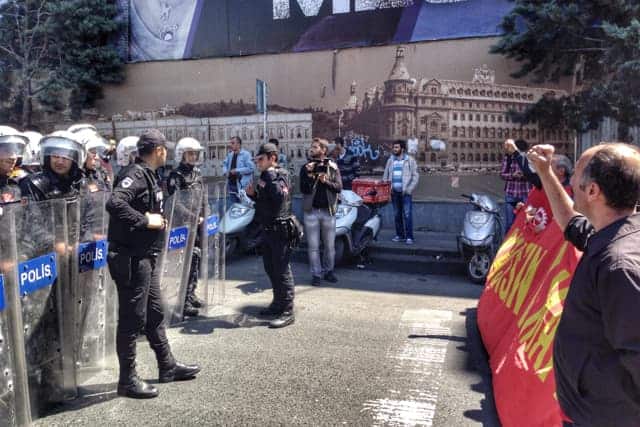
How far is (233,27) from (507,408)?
11.7 metres

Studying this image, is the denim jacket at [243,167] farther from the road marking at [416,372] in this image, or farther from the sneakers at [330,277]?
the road marking at [416,372]

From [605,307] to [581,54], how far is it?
8.54m

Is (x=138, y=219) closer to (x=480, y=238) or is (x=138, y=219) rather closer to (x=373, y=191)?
(x=480, y=238)

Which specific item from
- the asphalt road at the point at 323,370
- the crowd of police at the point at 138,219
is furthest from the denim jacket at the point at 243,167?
the crowd of police at the point at 138,219

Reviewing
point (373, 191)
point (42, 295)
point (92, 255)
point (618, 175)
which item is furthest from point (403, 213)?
point (618, 175)

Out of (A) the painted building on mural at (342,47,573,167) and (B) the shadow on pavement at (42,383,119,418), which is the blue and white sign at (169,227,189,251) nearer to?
(B) the shadow on pavement at (42,383,119,418)

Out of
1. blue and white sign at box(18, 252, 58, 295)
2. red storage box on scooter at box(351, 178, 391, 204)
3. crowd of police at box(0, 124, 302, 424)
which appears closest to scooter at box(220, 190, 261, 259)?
red storage box on scooter at box(351, 178, 391, 204)

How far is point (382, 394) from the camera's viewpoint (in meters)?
3.82

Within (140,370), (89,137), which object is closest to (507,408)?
(140,370)

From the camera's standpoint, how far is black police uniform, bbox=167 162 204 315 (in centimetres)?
573

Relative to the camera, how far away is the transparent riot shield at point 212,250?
5.87 meters

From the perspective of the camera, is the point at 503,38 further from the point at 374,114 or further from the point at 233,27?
the point at 233,27

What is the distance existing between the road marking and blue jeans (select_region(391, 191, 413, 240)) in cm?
347

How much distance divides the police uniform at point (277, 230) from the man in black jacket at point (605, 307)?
149 inches
